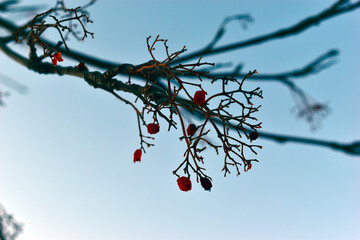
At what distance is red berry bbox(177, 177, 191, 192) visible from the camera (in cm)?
123

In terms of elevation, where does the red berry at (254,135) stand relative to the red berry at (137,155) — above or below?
above

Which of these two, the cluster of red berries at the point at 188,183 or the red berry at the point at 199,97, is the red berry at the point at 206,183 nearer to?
the cluster of red berries at the point at 188,183

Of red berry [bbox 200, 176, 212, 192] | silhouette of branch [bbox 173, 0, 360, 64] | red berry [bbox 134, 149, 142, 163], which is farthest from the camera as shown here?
silhouette of branch [bbox 173, 0, 360, 64]

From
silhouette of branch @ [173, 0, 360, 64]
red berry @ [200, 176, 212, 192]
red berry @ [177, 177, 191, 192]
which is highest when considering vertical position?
silhouette of branch @ [173, 0, 360, 64]

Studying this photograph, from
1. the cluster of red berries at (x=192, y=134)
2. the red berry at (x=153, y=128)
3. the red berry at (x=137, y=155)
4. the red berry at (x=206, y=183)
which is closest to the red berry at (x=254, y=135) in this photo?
the cluster of red berries at (x=192, y=134)

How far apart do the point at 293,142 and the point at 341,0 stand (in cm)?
158

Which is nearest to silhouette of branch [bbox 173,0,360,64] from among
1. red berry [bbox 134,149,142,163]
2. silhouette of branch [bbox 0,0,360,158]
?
silhouette of branch [bbox 0,0,360,158]

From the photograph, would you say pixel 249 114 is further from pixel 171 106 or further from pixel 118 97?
pixel 118 97

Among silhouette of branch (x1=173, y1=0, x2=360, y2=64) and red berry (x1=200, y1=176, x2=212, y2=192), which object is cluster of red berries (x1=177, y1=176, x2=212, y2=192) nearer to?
red berry (x1=200, y1=176, x2=212, y2=192)

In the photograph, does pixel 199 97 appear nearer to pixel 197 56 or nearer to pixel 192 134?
pixel 192 134

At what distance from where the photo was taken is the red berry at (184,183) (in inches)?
48.3

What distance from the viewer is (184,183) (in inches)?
48.5

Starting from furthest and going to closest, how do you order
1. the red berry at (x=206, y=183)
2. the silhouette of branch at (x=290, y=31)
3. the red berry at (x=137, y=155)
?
the silhouette of branch at (x=290, y=31) < the red berry at (x=137, y=155) < the red berry at (x=206, y=183)

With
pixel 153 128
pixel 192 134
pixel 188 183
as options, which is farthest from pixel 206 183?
pixel 153 128
